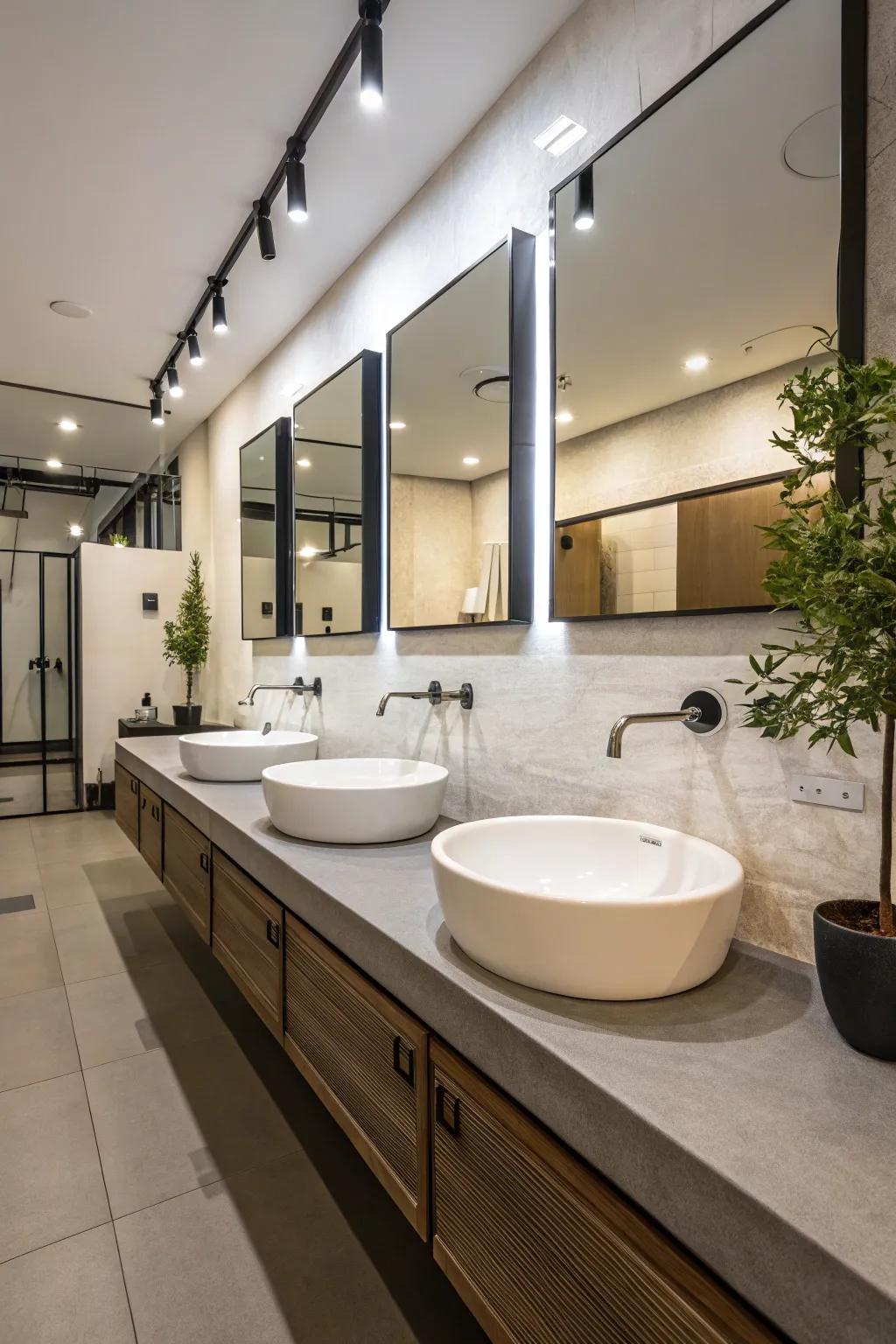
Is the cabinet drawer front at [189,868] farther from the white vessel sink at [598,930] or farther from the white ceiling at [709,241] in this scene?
the white ceiling at [709,241]

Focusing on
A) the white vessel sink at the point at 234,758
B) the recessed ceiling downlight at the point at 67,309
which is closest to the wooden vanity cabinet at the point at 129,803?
the white vessel sink at the point at 234,758

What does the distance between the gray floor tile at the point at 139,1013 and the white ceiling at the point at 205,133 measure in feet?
9.18

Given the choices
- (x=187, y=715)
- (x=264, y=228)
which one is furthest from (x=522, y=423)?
(x=187, y=715)

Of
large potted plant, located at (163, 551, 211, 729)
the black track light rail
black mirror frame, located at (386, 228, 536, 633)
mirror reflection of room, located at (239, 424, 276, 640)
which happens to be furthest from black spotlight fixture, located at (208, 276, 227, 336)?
large potted plant, located at (163, 551, 211, 729)

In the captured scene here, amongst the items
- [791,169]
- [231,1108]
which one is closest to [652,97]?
[791,169]

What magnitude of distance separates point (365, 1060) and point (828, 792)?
88 centimetres

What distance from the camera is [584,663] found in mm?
1577

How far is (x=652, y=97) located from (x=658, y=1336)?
199 cm

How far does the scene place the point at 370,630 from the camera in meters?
2.51

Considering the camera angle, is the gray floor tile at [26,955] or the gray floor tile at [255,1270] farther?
the gray floor tile at [26,955]

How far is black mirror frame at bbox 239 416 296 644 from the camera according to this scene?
10.5ft

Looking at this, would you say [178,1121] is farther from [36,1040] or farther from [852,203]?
[852,203]

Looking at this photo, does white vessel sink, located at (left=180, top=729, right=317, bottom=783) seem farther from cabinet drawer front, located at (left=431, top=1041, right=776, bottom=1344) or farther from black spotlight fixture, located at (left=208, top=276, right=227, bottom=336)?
black spotlight fixture, located at (left=208, top=276, right=227, bottom=336)

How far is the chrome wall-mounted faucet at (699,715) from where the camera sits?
4.13 ft
